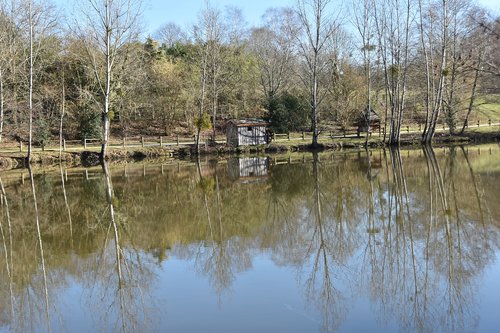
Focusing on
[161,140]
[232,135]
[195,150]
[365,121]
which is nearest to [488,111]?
[365,121]

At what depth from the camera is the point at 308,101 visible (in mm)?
48125

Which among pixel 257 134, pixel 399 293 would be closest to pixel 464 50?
pixel 257 134

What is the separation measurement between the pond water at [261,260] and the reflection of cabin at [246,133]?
2250 cm

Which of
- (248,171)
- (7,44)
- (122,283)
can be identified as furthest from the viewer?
(7,44)

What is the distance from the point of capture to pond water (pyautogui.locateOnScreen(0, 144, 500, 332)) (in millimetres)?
6316

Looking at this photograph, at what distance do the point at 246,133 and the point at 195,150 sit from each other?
15.7 feet

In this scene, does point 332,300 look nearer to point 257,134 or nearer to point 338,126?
point 257,134

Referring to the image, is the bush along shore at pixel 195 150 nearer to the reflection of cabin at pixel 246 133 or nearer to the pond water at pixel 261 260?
the reflection of cabin at pixel 246 133

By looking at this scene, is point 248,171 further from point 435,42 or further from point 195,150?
point 435,42

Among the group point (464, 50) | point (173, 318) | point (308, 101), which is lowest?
point (173, 318)

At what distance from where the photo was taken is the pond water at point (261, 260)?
6316mm

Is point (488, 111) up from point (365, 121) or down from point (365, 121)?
up

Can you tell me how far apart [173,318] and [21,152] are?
104 ft

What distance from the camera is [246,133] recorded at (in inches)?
1558
